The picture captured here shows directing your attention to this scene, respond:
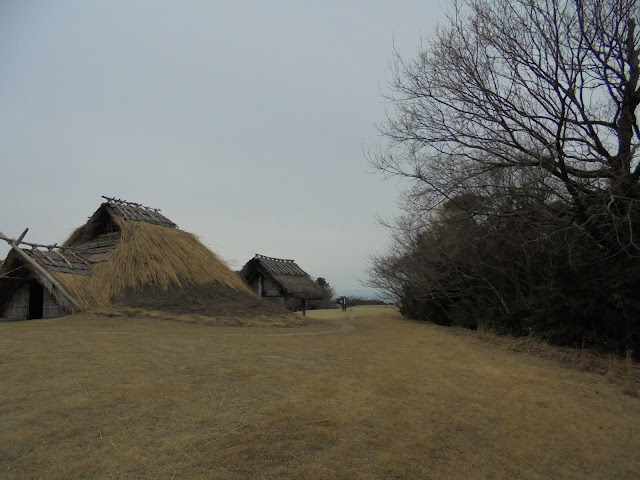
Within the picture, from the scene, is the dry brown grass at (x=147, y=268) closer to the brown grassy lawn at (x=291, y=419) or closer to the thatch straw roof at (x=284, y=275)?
the thatch straw roof at (x=284, y=275)

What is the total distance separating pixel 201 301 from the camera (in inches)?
555

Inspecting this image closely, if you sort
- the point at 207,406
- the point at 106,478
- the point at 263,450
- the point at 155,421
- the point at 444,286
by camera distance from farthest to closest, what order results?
the point at 444,286, the point at 207,406, the point at 155,421, the point at 263,450, the point at 106,478

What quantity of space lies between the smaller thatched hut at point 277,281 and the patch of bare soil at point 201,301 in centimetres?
631

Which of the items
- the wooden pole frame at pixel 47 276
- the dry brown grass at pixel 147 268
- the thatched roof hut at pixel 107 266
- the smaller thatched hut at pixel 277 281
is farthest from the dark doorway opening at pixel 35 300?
the smaller thatched hut at pixel 277 281

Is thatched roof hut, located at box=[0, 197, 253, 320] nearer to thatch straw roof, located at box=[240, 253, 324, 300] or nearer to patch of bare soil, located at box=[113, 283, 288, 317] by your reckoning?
patch of bare soil, located at box=[113, 283, 288, 317]

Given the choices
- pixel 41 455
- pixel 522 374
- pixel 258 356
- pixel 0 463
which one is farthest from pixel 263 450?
pixel 522 374

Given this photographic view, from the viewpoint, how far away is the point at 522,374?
691cm

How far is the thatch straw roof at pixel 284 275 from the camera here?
22500 mm

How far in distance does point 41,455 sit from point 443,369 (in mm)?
5680

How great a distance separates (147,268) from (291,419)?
39.7ft

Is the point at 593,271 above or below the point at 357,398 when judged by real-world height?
above

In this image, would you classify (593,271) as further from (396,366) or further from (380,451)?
(380,451)

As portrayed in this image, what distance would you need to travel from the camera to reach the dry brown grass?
12820 mm

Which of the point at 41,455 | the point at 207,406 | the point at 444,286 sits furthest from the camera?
the point at 444,286
